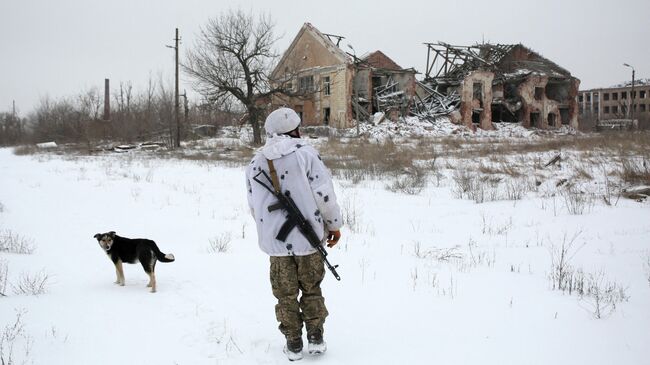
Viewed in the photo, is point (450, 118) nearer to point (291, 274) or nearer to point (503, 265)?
point (503, 265)

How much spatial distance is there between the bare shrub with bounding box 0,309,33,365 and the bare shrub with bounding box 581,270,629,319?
4268 mm

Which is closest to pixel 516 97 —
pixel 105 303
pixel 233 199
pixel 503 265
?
pixel 233 199

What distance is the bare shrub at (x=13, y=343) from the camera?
2961mm

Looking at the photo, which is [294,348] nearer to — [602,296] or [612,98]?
[602,296]

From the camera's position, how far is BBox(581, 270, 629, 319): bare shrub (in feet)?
12.1

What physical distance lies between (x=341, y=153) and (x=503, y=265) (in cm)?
1355

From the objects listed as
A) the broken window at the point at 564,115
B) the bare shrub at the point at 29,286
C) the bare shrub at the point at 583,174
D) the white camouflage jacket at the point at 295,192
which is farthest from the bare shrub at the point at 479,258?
the broken window at the point at 564,115

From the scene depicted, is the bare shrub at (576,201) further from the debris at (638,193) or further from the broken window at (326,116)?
the broken window at (326,116)

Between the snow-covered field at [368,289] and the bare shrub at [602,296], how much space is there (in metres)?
0.03

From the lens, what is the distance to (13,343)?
318 centimetres

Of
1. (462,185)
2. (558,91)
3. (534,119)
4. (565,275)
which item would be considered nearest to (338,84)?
(534,119)

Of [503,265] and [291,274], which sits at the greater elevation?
[291,274]

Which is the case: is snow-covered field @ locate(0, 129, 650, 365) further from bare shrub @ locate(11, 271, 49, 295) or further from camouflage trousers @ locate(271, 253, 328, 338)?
camouflage trousers @ locate(271, 253, 328, 338)

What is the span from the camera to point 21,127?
169 ft
